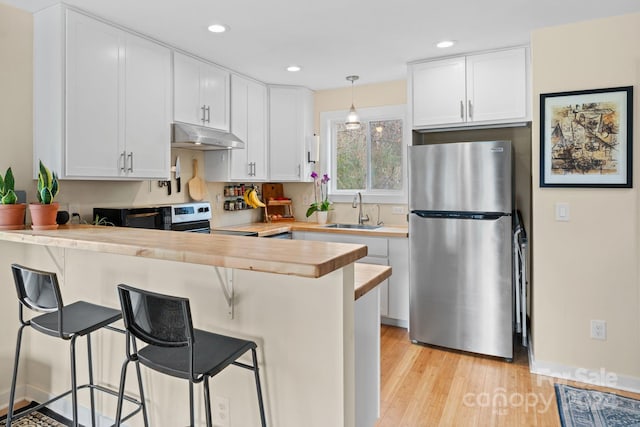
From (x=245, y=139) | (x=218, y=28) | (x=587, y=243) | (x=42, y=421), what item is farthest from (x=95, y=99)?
(x=587, y=243)

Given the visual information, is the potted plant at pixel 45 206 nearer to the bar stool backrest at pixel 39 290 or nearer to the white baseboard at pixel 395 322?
the bar stool backrest at pixel 39 290

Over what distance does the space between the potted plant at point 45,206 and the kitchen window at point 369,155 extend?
272 cm

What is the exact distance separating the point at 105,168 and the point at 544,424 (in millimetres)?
2962

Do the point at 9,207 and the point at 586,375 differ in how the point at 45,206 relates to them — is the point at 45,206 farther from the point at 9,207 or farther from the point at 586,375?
the point at 586,375

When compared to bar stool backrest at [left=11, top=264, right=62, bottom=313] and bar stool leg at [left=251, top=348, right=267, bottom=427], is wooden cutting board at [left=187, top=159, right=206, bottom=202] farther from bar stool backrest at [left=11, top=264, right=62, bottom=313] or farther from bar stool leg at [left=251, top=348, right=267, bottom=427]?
bar stool leg at [left=251, top=348, right=267, bottom=427]

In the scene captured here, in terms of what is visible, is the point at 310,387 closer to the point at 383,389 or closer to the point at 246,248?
the point at 246,248

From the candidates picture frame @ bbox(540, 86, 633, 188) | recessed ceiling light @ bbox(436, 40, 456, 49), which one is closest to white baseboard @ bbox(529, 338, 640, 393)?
picture frame @ bbox(540, 86, 633, 188)

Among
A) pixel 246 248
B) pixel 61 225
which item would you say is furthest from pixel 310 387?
pixel 61 225

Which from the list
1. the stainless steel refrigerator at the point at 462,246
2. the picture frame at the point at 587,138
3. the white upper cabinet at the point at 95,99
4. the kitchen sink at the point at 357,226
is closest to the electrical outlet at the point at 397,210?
the kitchen sink at the point at 357,226

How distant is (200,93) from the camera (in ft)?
10.6

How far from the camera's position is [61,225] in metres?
2.28

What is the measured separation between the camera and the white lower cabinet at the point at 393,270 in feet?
11.6

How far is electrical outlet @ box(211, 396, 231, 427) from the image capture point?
1.75 meters

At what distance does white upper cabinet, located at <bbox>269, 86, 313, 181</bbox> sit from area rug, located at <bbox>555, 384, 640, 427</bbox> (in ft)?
9.42
